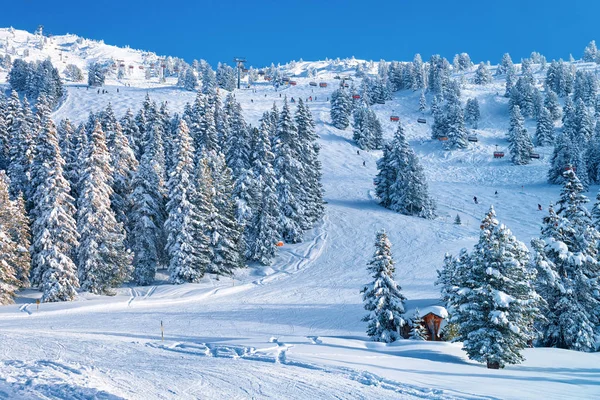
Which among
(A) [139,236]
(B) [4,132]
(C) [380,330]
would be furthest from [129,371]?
(B) [4,132]

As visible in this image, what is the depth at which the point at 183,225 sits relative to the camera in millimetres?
39594

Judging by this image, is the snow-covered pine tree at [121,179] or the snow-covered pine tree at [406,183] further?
the snow-covered pine tree at [406,183]

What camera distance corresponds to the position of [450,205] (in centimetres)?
6744

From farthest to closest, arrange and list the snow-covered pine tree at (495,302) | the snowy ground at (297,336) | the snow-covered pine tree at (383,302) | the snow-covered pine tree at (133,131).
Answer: the snow-covered pine tree at (133,131), the snow-covered pine tree at (383,302), the snow-covered pine tree at (495,302), the snowy ground at (297,336)

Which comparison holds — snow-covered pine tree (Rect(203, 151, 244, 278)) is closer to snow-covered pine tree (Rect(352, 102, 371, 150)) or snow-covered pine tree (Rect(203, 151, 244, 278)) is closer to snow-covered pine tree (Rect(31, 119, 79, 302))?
snow-covered pine tree (Rect(31, 119, 79, 302))

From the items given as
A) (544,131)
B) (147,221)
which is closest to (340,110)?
(544,131)

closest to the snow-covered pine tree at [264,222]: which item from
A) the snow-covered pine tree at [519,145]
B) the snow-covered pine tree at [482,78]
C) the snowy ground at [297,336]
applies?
the snowy ground at [297,336]

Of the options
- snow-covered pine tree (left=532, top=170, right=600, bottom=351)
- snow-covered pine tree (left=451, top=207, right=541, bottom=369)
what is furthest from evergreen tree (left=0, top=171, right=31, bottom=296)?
snow-covered pine tree (left=532, top=170, right=600, bottom=351)

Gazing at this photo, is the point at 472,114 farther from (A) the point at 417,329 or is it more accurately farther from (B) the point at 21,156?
(A) the point at 417,329

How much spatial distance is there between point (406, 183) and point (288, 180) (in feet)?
59.5

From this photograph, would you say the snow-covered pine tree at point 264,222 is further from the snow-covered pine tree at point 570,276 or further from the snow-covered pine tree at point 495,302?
the snow-covered pine tree at point 495,302

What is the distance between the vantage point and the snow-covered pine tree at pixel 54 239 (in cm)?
3347

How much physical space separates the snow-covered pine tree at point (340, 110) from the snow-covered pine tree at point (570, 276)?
85144 mm

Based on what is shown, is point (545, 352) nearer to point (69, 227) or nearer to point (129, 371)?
point (129, 371)
